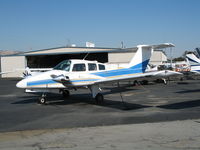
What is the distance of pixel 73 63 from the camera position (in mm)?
12555

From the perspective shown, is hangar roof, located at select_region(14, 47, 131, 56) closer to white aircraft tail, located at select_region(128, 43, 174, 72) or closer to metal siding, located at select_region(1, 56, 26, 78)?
metal siding, located at select_region(1, 56, 26, 78)

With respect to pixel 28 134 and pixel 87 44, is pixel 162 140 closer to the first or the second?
pixel 28 134

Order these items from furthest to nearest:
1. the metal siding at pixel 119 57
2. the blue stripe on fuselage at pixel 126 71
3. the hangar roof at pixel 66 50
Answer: the hangar roof at pixel 66 50 < the metal siding at pixel 119 57 < the blue stripe on fuselage at pixel 126 71

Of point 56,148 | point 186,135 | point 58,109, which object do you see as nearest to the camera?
point 56,148

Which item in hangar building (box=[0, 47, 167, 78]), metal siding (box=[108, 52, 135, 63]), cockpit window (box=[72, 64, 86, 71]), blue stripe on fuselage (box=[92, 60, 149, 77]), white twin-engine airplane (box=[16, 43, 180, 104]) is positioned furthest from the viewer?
hangar building (box=[0, 47, 167, 78])

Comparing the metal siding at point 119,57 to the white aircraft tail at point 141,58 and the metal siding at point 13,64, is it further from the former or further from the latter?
the white aircraft tail at point 141,58

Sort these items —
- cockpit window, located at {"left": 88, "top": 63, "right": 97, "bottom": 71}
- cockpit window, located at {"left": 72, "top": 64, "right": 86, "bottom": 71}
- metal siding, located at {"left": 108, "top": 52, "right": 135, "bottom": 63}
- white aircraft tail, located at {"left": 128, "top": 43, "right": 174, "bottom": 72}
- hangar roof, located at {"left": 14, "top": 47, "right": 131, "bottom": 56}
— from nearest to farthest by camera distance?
cockpit window, located at {"left": 72, "top": 64, "right": 86, "bottom": 71}
cockpit window, located at {"left": 88, "top": 63, "right": 97, "bottom": 71}
white aircraft tail, located at {"left": 128, "top": 43, "right": 174, "bottom": 72}
metal siding, located at {"left": 108, "top": 52, "right": 135, "bottom": 63}
hangar roof, located at {"left": 14, "top": 47, "right": 131, "bottom": 56}

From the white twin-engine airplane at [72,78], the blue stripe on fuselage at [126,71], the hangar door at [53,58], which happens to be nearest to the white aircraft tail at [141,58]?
the blue stripe on fuselage at [126,71]

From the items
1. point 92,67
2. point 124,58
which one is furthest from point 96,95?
point 124,58

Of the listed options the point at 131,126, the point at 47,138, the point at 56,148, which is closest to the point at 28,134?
the point at 47,138

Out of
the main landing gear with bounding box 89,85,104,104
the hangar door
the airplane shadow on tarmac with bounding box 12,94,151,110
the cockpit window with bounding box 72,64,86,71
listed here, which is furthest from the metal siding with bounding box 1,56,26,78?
the main landing gear with bounding box 89,85,104,104

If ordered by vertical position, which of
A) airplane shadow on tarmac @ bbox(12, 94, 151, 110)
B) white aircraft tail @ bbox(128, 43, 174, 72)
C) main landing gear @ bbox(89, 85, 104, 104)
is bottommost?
airplane shadow on tarmac @ bbox(12, 94, 151, 110)

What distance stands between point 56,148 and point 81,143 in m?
0.65

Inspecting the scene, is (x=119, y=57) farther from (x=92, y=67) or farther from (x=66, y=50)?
(x=92, y=67)
